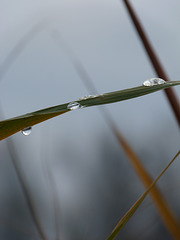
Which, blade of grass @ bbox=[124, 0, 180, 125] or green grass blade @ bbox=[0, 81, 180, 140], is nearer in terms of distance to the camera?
green grass blade @ bbox=[0, 81, 180, 140]

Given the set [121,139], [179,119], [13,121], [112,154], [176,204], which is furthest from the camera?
[112,154]

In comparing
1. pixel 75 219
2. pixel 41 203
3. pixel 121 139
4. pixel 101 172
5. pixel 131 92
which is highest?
pixel 131 92

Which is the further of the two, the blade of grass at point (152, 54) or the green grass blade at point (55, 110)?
the blade of grass at point (152, 54)

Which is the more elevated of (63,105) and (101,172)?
(63,105)

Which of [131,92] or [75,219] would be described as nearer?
[131,92]

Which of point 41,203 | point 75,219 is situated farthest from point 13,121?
point 75,219

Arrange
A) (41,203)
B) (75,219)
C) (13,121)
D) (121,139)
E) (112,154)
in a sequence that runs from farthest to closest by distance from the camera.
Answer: (112,154) < (75,219) < (41,203) < (121,139) < (13,121)

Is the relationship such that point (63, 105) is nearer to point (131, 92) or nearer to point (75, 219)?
point (131, 92)

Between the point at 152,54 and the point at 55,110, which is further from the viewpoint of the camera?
the point at 152,54
